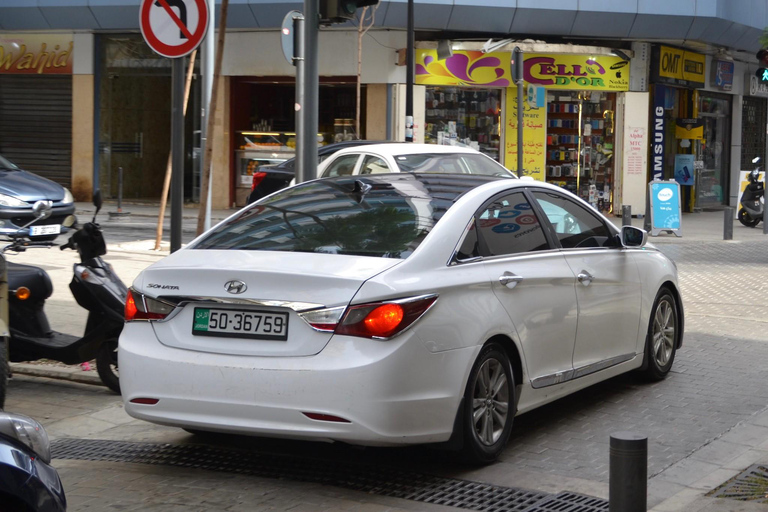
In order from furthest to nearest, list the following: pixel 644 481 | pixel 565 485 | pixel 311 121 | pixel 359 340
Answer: pixel 311 121, pixel 565 485, pixel 359 340, pixel 644 481

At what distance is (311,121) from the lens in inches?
328

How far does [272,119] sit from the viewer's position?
26.7m

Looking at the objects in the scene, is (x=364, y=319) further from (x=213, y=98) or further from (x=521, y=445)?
(x=213, y=98)

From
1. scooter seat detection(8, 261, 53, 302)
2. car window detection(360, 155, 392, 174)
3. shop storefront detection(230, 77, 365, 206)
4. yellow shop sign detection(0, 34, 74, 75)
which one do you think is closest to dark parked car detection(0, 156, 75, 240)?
car window detection(360, 155, 392, 174)

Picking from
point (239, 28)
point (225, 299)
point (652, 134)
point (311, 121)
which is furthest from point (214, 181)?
point (225, 299)

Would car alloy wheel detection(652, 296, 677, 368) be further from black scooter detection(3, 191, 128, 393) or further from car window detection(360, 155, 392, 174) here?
car window detection(360, 155, 392, 174)

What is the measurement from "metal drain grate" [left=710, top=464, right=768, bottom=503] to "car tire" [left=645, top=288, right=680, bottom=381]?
6.60 feet

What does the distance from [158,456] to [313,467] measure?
84cm

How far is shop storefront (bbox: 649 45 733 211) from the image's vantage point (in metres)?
27.7

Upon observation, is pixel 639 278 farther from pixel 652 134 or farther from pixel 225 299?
pixel 652 134

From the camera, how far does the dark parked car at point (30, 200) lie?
14469mm

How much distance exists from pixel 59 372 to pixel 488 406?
3.60m

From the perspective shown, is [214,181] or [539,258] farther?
[214,181]

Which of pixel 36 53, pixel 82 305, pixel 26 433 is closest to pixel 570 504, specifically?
pixel 26 433
